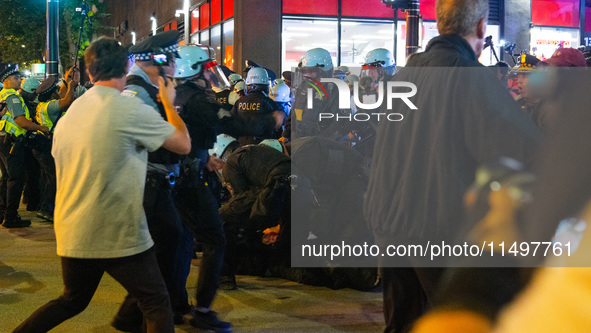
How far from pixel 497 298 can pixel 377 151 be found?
821 millimetres

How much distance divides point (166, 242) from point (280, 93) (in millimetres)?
5811

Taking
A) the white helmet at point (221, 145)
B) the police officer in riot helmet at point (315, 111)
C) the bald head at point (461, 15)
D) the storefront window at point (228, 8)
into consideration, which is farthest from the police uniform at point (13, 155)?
the storefront window at point (228, 8)

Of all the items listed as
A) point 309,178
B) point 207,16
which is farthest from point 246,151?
point 207,16

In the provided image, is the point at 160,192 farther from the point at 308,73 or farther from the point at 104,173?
the point at 308,73

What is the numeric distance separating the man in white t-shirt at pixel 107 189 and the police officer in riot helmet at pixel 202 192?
133 centimetres

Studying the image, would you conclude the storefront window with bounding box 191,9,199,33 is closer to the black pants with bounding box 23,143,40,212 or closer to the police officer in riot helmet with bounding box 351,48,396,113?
the black pants with bounding box 23,143,40,212

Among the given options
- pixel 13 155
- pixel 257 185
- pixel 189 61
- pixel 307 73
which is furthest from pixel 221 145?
pixel 13 155

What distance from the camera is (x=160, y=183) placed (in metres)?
4.80

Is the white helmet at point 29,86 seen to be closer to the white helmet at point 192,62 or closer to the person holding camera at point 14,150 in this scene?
the person holding camera at point 14,150

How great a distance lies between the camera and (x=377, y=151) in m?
3.12

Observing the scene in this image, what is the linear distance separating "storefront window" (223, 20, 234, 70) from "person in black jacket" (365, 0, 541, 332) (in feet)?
63.9

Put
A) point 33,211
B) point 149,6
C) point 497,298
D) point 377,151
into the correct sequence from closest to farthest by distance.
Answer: point 497,298 → point 377,151 → point 33,211 → point 149,6

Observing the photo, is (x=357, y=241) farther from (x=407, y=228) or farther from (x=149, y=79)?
(x=407, y=228)

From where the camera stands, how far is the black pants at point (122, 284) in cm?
370
